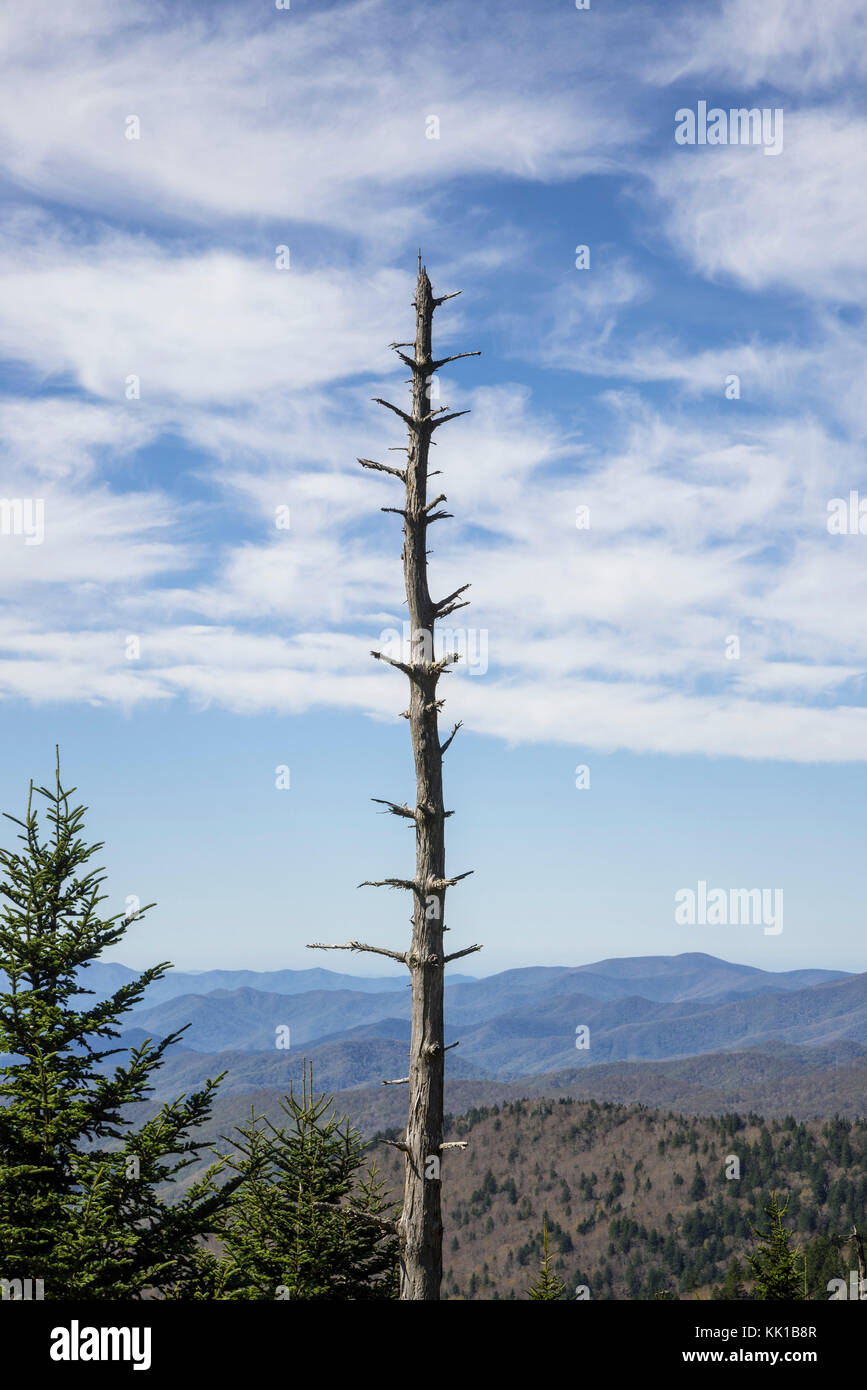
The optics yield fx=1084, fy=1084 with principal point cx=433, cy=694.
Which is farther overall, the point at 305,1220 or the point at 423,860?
the point at 305,1220

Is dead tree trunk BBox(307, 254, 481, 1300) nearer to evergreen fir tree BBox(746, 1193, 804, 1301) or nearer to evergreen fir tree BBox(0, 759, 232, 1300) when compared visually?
evergreen fir tree BBox(0, 759, 232, 1300)

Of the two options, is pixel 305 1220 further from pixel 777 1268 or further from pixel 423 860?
pixel 777 1268

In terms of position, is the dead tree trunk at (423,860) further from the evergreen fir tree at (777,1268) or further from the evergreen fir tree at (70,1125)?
the evergreen fir tree at (777,1268)

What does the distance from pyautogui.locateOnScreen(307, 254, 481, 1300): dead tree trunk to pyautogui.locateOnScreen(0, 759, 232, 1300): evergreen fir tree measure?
3.72 metres

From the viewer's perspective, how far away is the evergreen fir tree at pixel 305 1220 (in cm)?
1977

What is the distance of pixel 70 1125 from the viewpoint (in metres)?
16.6

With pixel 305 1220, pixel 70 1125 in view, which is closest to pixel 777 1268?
pixel 305 1220

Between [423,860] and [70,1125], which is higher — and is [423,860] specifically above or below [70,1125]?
above

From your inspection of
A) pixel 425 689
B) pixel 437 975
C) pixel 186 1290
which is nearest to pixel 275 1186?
pixel 186 1290

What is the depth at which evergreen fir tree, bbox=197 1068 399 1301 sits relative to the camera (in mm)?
19766

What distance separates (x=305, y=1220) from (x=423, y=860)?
32.3 feet

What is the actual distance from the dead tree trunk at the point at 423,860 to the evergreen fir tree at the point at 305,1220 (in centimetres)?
451
